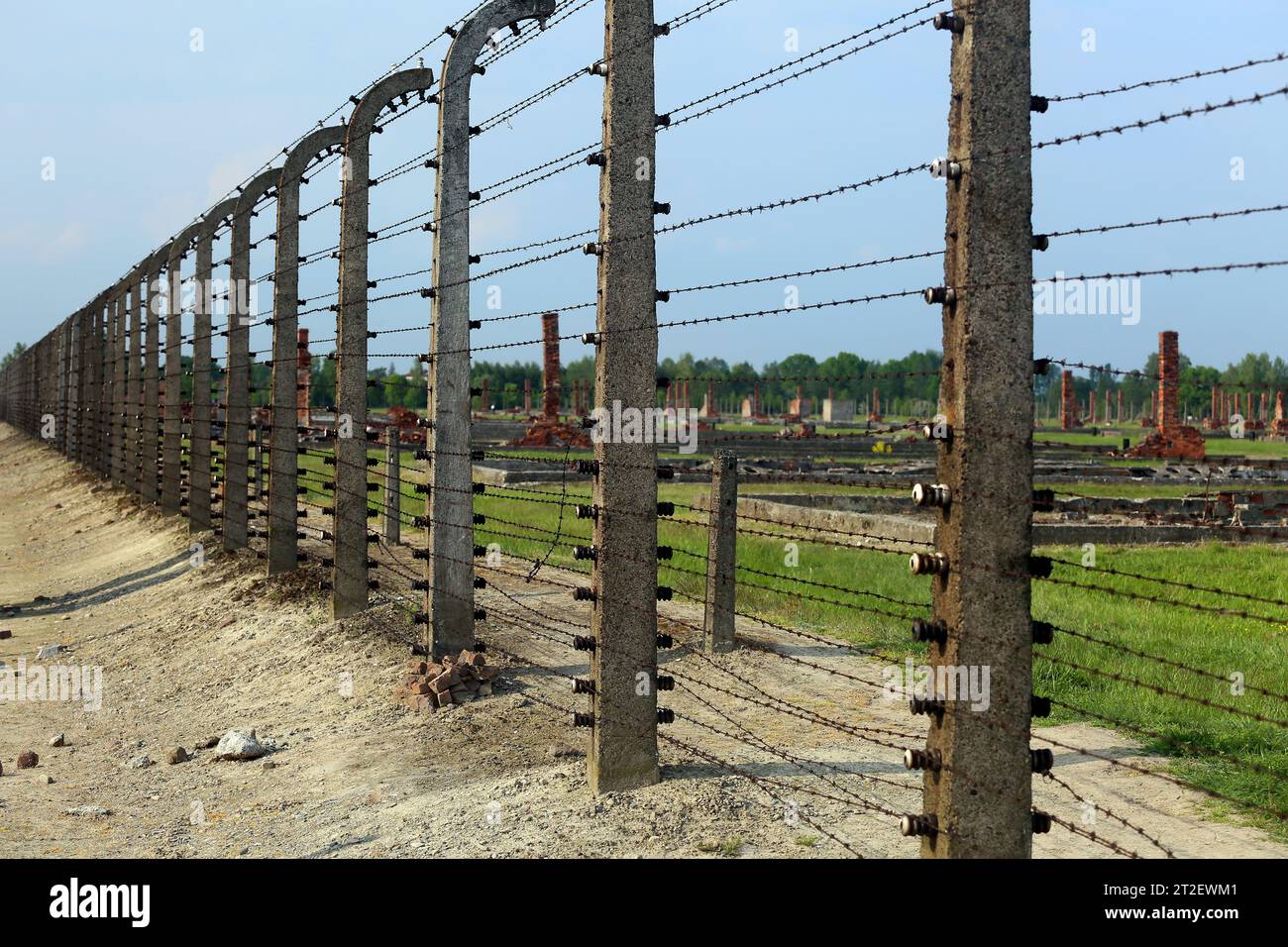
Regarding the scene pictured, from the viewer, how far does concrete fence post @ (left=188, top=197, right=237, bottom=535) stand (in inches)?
636

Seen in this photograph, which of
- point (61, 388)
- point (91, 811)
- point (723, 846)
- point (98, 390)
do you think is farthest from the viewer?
point (61, 388)

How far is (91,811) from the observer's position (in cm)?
715

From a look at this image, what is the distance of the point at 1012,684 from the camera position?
12.7 feet

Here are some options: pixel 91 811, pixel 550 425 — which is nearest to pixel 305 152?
pixel 91 811

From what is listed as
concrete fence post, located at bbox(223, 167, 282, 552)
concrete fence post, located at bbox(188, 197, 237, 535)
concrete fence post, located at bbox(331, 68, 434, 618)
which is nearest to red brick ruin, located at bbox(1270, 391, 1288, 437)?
concrete fence post, located at bbox(188, 197, 237, 535)

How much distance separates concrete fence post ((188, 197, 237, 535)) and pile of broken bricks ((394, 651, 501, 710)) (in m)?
8.89

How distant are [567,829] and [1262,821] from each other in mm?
3214

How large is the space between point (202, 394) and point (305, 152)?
222 inches

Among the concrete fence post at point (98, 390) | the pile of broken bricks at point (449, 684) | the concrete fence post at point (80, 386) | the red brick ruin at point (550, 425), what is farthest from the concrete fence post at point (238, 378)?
the red brick ruin at point (550, 425)

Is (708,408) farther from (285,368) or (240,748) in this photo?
(240,748)

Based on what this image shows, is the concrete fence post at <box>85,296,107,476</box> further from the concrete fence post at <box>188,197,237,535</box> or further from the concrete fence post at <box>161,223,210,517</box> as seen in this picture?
the concrete fence post at <box>188,197,237,535</box>

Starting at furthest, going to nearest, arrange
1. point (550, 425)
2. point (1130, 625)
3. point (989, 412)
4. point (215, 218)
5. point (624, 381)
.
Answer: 1. point (550, 425)
2. point (215, 218)
3. point (1130, 625)
4. point (624, 381)
5. point (989, 412)

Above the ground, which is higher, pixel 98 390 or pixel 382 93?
pixel 382 93

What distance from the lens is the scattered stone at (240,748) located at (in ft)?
25.8
